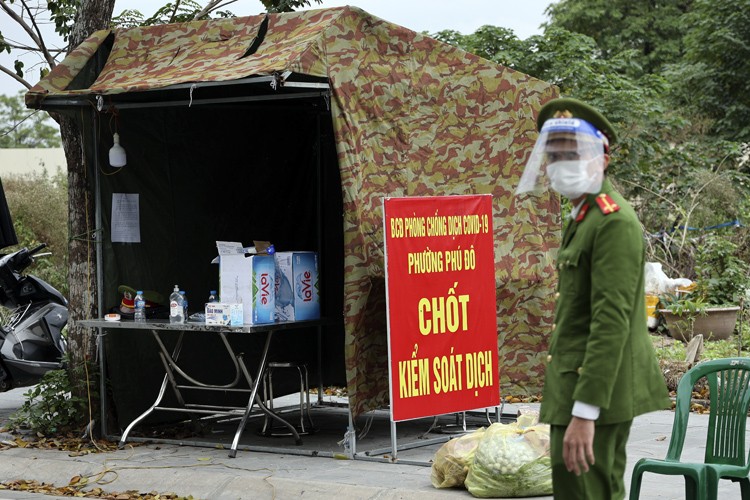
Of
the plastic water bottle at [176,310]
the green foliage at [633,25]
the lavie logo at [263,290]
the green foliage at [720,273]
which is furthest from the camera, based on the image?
the green foliage at [633,25]

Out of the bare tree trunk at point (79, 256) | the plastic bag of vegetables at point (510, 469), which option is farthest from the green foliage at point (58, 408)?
the plastic bag of vegetables at point (510, 469)

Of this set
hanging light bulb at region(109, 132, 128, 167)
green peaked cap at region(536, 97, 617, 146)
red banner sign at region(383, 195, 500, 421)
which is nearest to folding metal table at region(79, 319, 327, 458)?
red banner sign at region(383, 195, 500, 421)

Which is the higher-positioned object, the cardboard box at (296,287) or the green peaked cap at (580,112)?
the green peaked cap at (580,112)

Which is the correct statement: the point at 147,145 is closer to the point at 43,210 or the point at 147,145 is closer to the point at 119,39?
the point at 119,39

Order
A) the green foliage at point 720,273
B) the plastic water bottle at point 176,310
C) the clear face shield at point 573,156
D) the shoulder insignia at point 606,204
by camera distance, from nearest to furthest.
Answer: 1. the shoulder insignia at point 606,204
2. the clear face shield at point 573,156
3. the plastic water bottle at point 176,310
4. the green foliage at point 720,273

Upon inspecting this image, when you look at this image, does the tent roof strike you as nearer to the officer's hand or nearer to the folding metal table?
the folding metal table

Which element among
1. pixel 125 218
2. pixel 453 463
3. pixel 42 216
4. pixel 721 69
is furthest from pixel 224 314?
pixel 721 69

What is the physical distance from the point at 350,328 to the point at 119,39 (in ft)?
9.95

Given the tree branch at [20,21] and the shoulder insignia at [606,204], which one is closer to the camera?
the shoulder insignia at [606,204]

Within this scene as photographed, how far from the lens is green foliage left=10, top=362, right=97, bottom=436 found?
29.6 feet

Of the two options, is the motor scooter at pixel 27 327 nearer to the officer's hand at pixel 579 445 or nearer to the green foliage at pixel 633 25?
the officer's hand at pixel 579 445

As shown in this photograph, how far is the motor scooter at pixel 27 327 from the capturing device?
10.0 metres

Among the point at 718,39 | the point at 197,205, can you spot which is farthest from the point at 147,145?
the point at 718,39

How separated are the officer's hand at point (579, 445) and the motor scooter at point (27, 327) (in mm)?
6718
